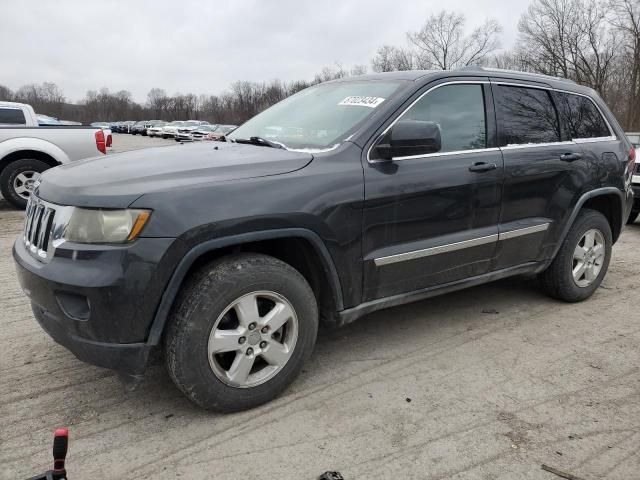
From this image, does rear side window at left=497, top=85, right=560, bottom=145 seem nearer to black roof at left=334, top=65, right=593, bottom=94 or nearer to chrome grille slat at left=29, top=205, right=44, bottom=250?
black roof at left=334, top=65, right=593, bottom=94

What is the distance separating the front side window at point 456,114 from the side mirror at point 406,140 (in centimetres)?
29

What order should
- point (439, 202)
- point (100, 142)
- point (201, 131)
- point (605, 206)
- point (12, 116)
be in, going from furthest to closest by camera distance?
point (201, 131)
point (12, 116)
point (100, 142)
point (605, 206)
point (439, 202)

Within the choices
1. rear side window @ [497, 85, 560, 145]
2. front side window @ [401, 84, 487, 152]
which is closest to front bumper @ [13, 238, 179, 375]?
front side window @ [401, 84, 487, 152]

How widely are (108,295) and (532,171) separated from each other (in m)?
2.94

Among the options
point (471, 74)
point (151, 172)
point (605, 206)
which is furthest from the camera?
point (605, 206)

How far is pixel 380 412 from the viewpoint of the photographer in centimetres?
274

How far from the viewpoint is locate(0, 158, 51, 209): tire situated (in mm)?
8359

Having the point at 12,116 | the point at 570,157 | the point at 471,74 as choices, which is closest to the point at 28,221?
the point at 471,74

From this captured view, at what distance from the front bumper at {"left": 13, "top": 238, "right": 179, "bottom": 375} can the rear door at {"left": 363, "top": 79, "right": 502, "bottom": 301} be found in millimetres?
1196

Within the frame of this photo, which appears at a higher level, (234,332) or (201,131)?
(201,131)

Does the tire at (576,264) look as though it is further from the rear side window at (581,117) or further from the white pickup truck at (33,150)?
the white pickup truck at (33,150)

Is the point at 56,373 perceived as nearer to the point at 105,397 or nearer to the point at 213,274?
the point at 105,397

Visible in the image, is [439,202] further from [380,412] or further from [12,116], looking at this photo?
[12,116]

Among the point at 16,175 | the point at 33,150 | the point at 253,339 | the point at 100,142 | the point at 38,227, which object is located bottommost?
the point at 253,339
